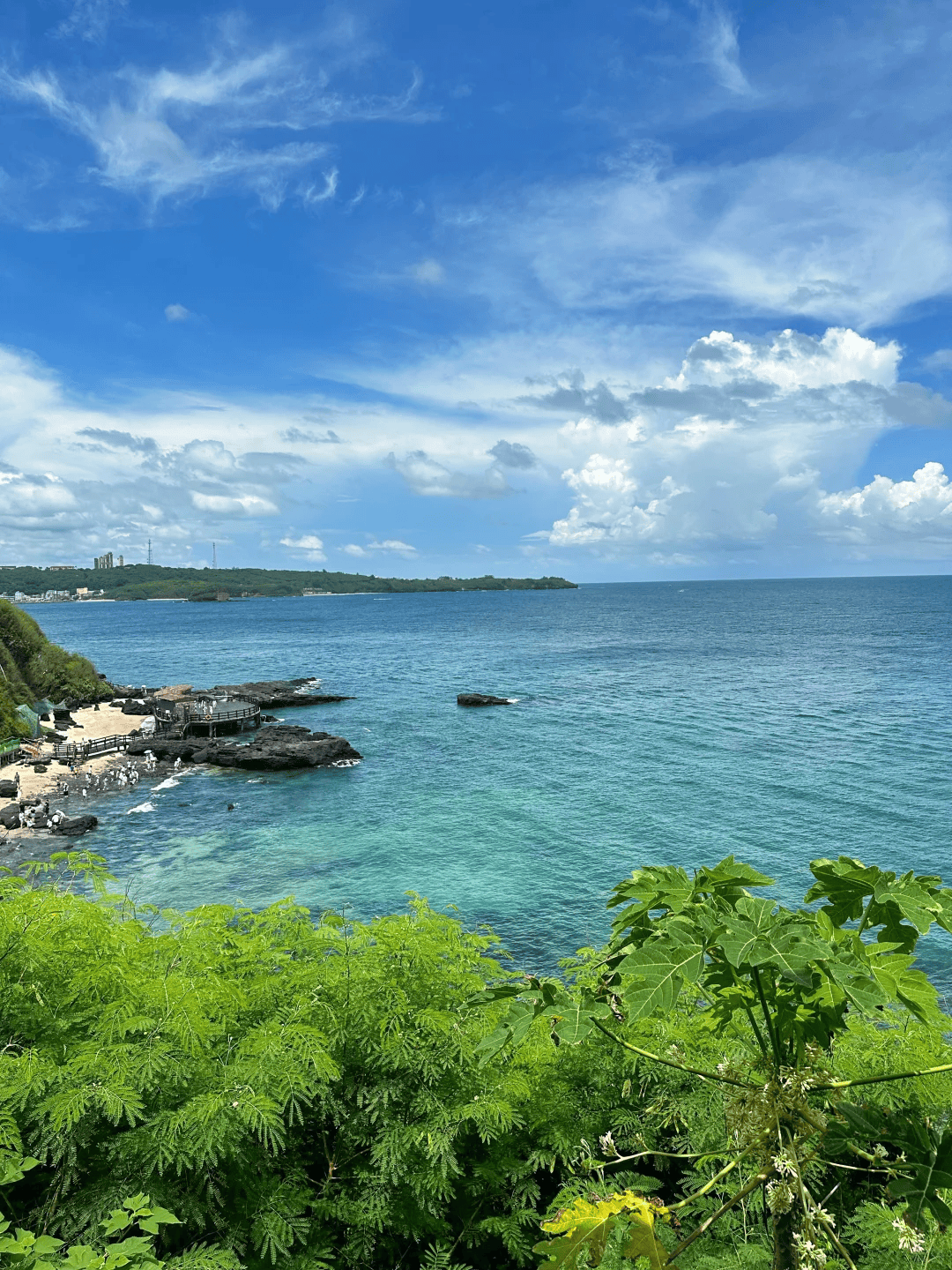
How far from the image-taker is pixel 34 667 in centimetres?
5744

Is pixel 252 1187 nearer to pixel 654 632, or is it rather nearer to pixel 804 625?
pixel 654 632

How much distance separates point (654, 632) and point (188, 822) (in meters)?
105

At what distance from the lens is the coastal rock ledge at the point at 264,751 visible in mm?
41250

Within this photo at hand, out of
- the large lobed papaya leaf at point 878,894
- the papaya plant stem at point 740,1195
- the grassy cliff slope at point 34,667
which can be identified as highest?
the large lobed papaya leaf at point 878,894

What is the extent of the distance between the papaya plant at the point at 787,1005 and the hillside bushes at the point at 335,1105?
1362mm

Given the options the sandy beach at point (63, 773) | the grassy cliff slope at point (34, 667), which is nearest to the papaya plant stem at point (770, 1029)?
the sandy beach at point (63, 773)

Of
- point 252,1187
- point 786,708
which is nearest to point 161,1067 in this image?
point 252,1187

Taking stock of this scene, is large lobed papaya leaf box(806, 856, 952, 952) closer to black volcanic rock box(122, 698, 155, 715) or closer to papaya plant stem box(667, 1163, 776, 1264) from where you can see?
papaya plant stem box(667, 1163, 776, 1264)

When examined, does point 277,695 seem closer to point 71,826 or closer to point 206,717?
point 206,717

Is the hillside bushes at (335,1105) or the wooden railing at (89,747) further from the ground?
the hillside bushes at (335,1105)

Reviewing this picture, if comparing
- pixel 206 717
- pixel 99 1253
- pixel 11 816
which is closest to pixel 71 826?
pixel 11 816

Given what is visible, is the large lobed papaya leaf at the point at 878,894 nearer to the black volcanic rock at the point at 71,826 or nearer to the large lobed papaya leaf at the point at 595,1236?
the large lobed papaya leaf at the point at 595,1236

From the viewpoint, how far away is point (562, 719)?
52062 millimetres

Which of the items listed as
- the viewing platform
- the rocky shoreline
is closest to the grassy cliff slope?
the rocky shoreline
